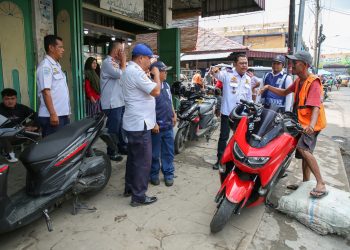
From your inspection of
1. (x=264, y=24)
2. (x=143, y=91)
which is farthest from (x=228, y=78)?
(x=264, y=24)

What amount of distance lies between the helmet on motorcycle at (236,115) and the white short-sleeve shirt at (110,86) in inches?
71.4

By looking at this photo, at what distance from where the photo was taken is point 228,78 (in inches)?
165

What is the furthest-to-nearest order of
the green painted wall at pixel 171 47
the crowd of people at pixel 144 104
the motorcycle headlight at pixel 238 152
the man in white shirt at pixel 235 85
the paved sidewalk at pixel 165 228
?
1. the green painted wall at pixel 171 47
2. the man in white shirt at pixel 235 85
3. the crowd of people at pixel 144 104
4. the motorcycle headlight at pixel 238 152
5. the paved sidewalk at pixel 165 228

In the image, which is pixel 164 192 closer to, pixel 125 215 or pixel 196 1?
pixel 125 215

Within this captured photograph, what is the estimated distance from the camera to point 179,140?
5.10 m

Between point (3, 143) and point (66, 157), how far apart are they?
638mm

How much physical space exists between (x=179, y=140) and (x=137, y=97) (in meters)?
2.25

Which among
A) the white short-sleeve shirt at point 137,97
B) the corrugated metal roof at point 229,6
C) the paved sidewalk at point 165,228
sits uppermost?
the corrugated metal roof at point 229,6

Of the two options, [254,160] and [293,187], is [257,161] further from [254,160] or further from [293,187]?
[293,187]

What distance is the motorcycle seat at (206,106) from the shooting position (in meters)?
5.56

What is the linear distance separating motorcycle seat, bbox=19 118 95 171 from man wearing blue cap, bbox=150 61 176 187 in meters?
0.95

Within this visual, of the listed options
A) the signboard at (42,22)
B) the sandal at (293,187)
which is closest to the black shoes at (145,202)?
the sandal at (293,187)

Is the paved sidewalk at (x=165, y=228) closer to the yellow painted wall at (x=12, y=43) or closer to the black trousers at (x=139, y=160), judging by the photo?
the black trousers at (x=139, y=160)

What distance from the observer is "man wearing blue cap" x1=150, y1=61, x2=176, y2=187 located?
11.8 ft
